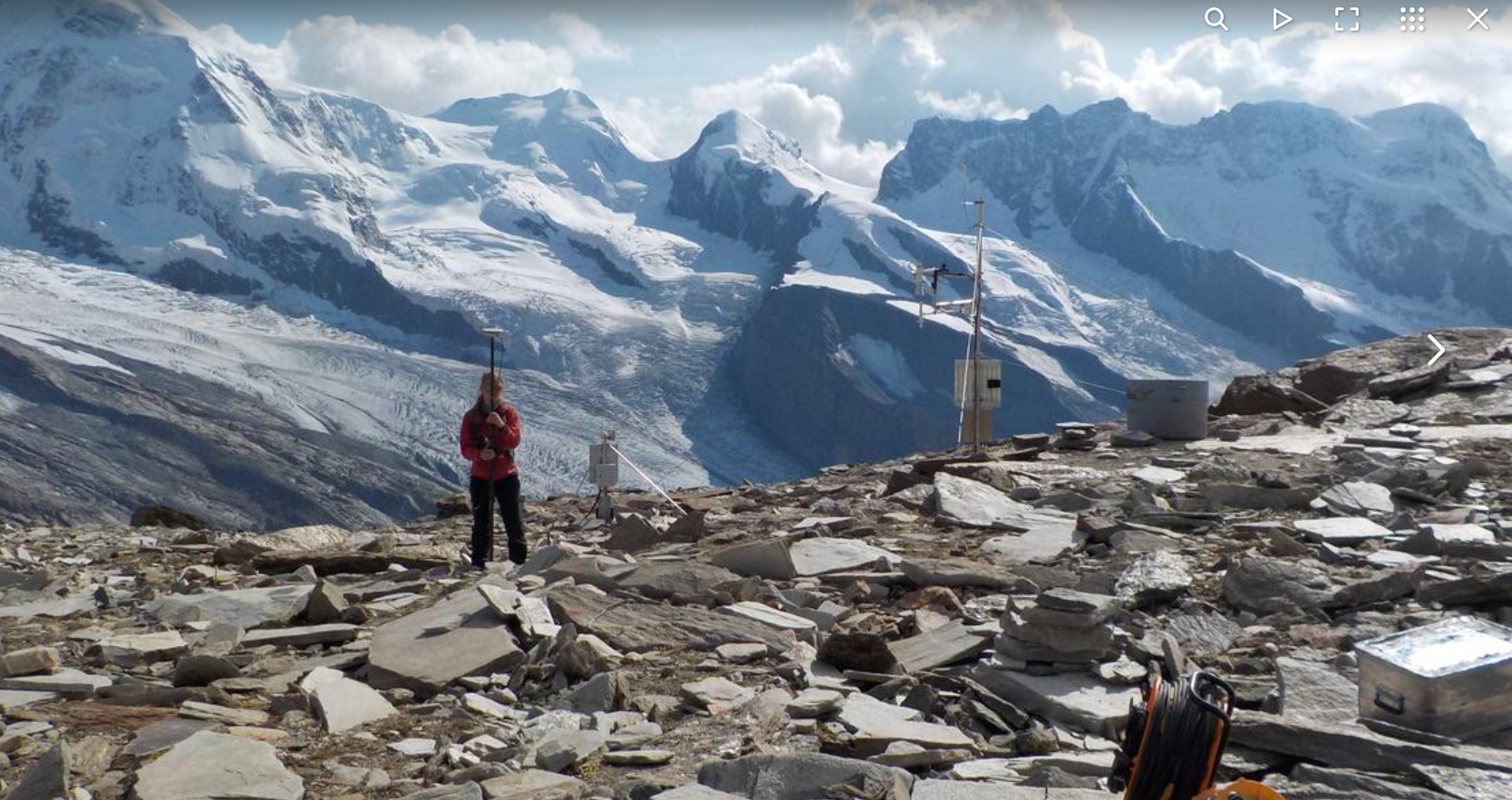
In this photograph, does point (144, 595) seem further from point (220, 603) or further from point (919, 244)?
point (919, 244)

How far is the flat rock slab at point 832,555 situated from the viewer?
8.72 m

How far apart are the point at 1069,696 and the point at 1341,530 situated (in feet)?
15.5

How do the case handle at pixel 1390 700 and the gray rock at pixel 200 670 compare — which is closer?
the case handle at pixel 1390 700

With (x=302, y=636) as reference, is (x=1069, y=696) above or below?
above

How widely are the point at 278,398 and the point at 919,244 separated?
10147 centimetres

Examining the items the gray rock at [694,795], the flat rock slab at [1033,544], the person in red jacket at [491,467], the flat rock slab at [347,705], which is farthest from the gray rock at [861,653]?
the person in red jacket at [491,467]

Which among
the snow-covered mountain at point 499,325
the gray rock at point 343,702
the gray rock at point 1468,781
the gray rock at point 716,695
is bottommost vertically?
the snow-covered mountain at point 499,325

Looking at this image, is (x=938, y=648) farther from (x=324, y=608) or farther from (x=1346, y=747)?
(x=324, y=608)

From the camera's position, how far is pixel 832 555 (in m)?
9.03

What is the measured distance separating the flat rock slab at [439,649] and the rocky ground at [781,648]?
21 mm

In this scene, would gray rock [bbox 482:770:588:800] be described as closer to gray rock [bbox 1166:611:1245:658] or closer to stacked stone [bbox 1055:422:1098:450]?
gray rock [bbox 1166:611:1245:658]

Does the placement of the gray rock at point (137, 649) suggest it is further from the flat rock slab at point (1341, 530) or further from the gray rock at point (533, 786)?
the flat rock slab at point (1341, 530)

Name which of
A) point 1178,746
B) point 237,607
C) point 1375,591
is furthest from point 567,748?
point 1375,591

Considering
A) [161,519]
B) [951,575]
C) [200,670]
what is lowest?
[161,519]
